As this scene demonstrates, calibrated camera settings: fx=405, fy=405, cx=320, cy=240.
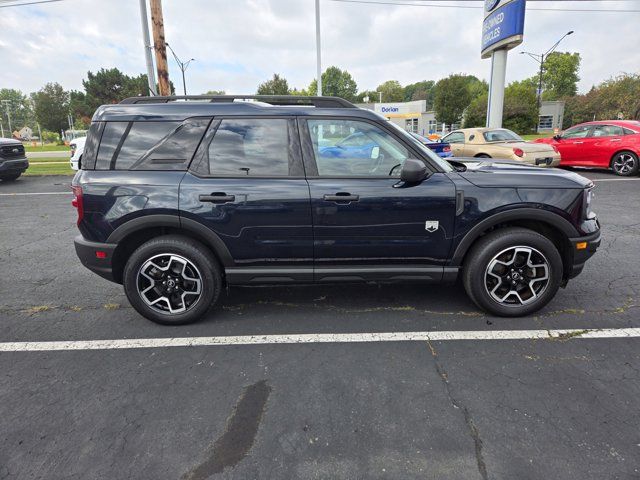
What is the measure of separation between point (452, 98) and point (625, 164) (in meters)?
46.8

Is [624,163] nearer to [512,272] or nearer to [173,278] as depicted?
[512,272]

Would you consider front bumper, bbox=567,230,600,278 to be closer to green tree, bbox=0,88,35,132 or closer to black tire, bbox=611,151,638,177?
black tire, bbox=611,151,638,177

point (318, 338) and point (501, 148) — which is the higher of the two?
point (501, 148)

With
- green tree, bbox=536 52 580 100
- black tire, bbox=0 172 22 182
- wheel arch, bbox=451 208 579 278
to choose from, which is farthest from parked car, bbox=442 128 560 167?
green tree, bbox=536 52 580 100

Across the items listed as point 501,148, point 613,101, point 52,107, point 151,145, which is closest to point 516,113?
point 613,101

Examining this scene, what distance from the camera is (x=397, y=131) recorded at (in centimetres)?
335

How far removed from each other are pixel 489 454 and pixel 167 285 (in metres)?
2.67

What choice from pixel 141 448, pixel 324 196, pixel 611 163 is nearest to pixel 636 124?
pixel 611 163

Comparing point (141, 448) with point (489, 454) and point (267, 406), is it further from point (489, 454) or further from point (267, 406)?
point (489, 454)

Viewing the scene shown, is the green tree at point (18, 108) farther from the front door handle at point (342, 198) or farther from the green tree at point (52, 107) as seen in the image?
the front door handle at point (342, 198)

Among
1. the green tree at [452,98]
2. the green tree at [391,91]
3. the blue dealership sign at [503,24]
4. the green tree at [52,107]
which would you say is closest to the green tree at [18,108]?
the green tree at [52,107]

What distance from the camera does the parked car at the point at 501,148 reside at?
1053 centimetres

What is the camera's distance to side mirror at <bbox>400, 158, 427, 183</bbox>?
3.12 metres

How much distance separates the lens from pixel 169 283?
11.3ft
